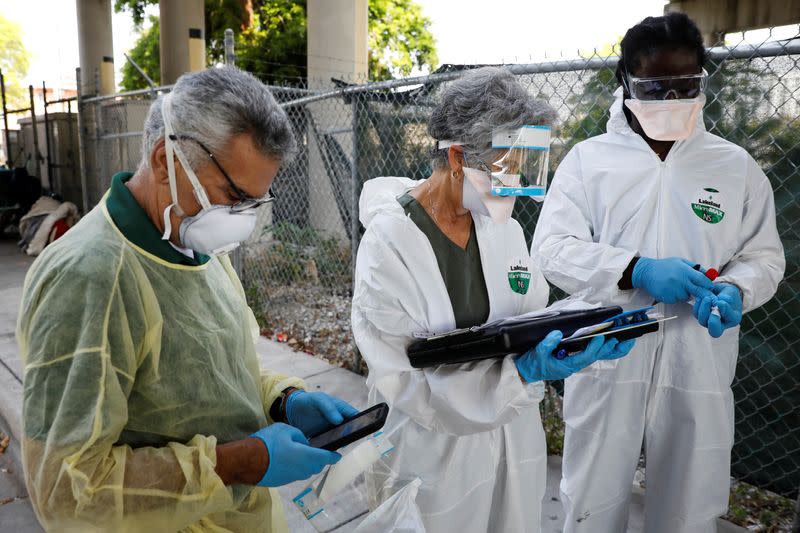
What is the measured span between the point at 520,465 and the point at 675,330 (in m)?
0.81

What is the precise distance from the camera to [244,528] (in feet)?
4.89

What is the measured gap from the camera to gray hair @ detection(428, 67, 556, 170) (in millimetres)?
1683

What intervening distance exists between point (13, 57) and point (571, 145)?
64.6 m

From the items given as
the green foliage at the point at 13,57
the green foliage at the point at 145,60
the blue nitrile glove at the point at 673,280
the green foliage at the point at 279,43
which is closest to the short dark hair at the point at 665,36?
the blue nitrile glove at the point at 673,280

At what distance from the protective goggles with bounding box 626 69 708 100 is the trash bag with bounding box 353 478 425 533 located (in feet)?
5.38

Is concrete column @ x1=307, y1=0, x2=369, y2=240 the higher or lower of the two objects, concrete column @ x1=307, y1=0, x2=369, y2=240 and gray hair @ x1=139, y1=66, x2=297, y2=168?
the higher

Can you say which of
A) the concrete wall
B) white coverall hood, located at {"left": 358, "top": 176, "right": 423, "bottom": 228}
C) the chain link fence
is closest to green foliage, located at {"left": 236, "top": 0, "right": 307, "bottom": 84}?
the concrete wall

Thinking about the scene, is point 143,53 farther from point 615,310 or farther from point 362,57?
point 615,310

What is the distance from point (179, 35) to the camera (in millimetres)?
14047

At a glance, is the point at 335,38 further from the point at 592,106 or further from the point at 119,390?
the point at 119,390

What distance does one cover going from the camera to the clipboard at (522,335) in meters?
1.54

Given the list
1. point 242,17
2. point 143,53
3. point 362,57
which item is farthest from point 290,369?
point 143,53

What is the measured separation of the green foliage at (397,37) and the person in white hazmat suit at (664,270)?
14.8m

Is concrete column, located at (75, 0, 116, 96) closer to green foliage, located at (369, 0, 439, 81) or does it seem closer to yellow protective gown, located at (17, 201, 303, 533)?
green foliage, located at (369, 0, 439, 81)
